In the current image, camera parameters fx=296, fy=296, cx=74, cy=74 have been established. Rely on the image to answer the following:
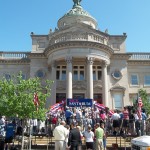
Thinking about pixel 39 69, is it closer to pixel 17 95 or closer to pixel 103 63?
pixel 103 63

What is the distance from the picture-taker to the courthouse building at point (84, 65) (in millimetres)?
36875

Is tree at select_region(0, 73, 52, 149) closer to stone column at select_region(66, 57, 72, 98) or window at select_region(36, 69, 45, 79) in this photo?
stone column at select_region(66, 57, 72, 98)

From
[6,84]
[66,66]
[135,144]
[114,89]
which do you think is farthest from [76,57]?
[135,144]

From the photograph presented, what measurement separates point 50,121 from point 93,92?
671 inches

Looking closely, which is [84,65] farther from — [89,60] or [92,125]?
[92,125]

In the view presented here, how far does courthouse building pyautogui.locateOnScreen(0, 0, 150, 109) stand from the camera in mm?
36875

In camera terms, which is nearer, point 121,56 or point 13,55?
point 121,56

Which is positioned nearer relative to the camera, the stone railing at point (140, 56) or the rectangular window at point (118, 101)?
the rectangular window at point (118, 101)

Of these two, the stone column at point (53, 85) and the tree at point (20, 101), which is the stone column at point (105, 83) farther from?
the tree at point (20, 101)

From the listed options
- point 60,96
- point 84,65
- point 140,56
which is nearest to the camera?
point 60,96

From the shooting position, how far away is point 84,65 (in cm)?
3922

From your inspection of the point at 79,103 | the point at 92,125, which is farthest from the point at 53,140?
the point at 79,103

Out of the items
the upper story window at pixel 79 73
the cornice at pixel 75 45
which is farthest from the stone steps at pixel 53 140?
the upper story window at pixel 79 73

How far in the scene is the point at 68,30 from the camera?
4000 cm
